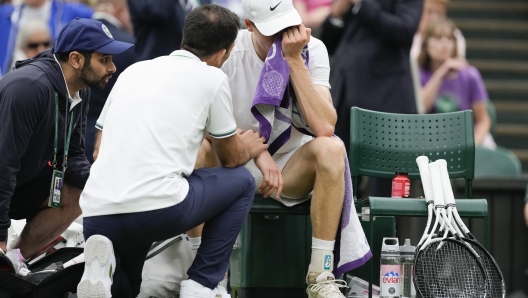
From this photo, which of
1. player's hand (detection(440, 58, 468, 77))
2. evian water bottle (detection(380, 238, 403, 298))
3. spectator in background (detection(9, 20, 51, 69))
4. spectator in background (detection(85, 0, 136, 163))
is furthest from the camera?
player's hand (detection(440, 58, 468, 77))

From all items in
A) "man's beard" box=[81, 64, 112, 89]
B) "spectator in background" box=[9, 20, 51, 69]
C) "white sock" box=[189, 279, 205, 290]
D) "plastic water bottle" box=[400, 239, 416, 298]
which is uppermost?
"spectator in background" box=[9, 20, 51, 69]

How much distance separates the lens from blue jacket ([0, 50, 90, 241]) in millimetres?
4535

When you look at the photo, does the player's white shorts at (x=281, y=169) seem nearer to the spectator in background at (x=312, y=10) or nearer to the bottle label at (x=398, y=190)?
the bottle label at (x=398, y=190)

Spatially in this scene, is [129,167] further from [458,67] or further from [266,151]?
[458,67]

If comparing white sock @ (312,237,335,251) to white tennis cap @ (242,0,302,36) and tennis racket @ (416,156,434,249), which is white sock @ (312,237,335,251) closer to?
tennis racket @ (416,156,434,249)

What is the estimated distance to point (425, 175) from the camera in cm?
502

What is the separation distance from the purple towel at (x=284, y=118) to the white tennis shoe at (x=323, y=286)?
0.40ft

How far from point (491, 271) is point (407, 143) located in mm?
1084

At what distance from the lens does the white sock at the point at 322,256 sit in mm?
4754

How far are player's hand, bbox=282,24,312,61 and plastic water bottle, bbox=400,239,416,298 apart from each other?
115 cm

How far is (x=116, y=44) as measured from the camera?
4.82m

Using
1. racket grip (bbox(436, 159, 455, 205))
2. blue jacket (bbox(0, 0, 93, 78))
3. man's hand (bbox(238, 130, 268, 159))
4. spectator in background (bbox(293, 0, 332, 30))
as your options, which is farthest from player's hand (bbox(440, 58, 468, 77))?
man's hand (bbox(238, 130, 268, 159))

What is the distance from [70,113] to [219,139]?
2.90 feet

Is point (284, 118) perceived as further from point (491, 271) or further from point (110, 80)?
point (110, 80)
